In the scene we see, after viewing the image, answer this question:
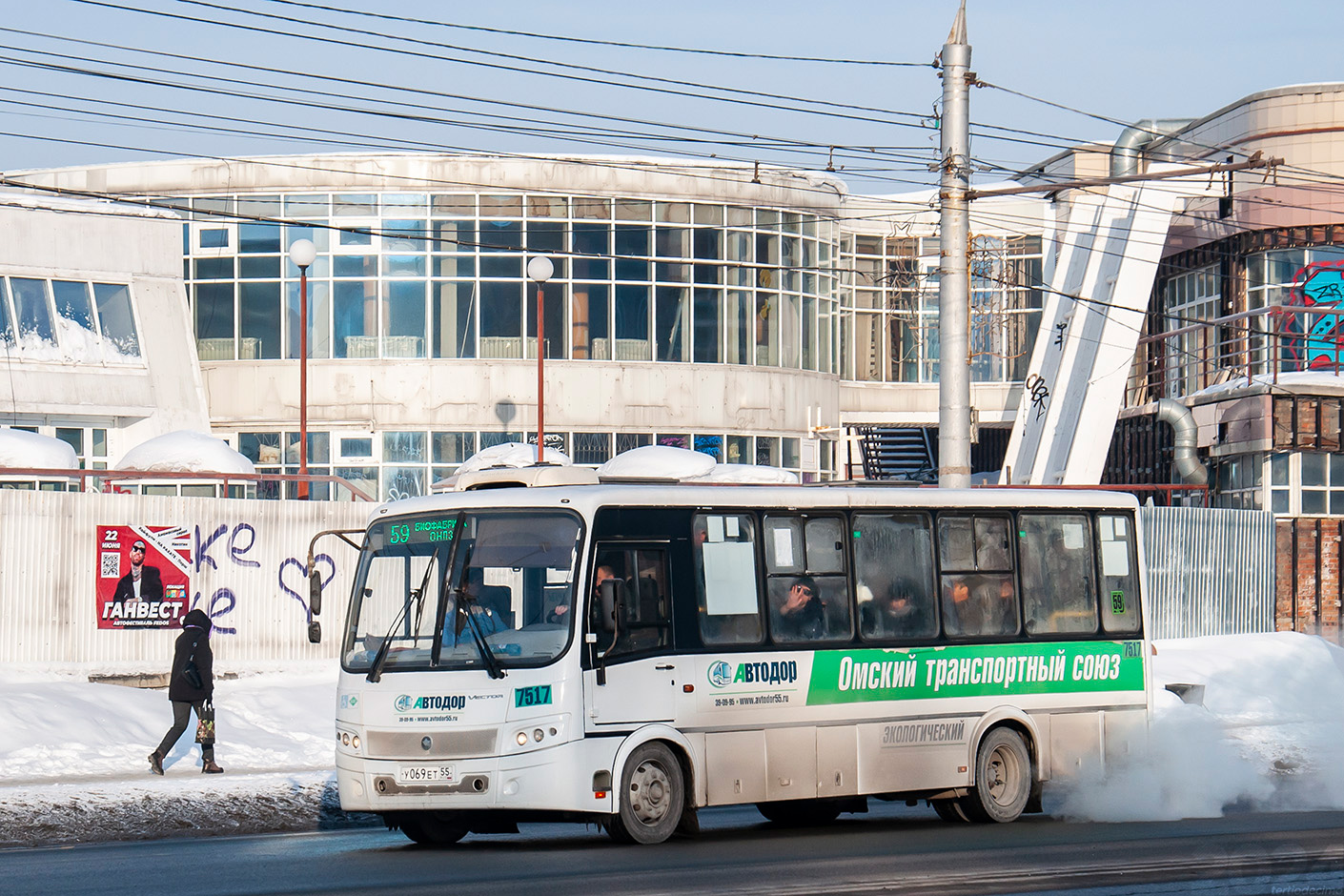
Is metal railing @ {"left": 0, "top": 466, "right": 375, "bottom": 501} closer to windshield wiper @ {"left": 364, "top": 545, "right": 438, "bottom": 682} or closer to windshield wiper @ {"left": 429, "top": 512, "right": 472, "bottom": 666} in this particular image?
windshield wiper @ {"left": 364, "top": 545, "right": 438, "bottom": 682}

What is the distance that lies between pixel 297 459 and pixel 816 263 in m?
13.9

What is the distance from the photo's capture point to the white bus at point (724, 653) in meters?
13.0

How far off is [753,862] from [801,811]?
3400 millimetres

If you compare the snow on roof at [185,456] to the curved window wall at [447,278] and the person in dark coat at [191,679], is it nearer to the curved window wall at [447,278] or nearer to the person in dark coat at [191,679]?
the person in dark coat at [191,679]

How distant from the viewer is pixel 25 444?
89.2 feet

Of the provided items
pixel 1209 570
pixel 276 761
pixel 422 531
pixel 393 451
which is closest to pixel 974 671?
pixel 422 531

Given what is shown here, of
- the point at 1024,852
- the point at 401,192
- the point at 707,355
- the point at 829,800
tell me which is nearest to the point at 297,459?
the point at 401,192

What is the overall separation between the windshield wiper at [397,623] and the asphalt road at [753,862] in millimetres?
1343

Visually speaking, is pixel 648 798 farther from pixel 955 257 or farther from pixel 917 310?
pixel 917 310

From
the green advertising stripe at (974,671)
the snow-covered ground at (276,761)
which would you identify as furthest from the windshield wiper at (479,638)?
the snow-covered ground at (276,761)

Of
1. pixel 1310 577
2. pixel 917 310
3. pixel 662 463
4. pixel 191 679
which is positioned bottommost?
pixel 1310 577

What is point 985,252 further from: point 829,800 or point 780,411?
point 829,800

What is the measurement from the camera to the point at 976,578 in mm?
15734

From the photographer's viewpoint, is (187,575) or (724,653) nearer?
(724,653)
